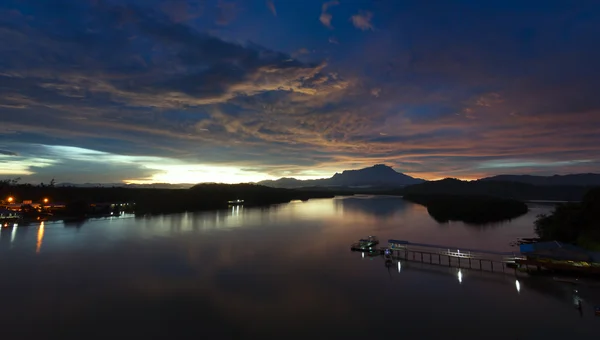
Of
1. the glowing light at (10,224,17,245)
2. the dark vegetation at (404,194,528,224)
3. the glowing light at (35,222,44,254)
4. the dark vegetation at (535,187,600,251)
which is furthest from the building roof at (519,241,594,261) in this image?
the glowing light at (10,224,17,245)

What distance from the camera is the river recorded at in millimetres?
11688

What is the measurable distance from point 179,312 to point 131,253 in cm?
1444

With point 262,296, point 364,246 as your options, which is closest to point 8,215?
point 262,296

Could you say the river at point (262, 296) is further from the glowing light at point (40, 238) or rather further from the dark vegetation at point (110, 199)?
the dark vegetation at point (110, 199)

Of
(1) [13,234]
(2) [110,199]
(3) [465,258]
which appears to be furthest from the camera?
(2) [110,199]

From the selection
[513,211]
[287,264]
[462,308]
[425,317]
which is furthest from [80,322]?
[513,211]

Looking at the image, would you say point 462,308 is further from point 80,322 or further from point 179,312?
point 80,322

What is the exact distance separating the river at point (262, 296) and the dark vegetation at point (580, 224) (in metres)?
3.59

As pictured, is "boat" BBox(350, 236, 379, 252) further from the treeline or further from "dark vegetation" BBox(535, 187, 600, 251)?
the treeline

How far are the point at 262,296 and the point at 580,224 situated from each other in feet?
77.9

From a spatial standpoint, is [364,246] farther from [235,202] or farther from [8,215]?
[235,202]

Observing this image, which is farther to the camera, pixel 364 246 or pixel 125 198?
pixel 125 198

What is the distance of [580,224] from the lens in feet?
74.1

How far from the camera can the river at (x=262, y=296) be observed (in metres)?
11.7
